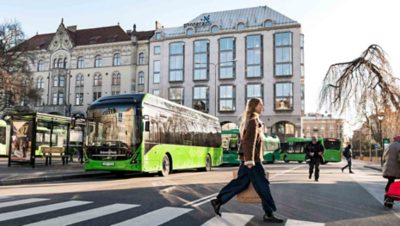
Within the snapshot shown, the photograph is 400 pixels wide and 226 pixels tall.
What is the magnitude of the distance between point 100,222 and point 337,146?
141ft

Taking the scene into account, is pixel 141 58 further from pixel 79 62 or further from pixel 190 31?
pixel 79 62

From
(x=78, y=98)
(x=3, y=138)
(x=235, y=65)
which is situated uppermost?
(x=235, y=65)

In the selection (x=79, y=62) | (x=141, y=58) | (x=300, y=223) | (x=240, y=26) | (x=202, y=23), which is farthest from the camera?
(x=79, y=62)

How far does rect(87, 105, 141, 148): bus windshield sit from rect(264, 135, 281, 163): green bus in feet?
89.0

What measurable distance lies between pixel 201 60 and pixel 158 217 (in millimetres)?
65979

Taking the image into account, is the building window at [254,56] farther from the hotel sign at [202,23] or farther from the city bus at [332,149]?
the city bus at [332,149]

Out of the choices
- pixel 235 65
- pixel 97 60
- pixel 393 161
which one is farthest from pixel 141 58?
pixel 393 161

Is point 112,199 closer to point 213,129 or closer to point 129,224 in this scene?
point 129,224

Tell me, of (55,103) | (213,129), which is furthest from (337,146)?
(55,103)

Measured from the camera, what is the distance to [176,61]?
2908 inches

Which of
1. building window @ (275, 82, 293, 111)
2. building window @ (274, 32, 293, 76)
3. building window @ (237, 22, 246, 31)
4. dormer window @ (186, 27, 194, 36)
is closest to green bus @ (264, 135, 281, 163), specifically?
building window @ (275, 82, 293, 111)

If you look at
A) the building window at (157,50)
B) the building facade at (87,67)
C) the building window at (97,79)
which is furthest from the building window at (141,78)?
the building window at (97,79)

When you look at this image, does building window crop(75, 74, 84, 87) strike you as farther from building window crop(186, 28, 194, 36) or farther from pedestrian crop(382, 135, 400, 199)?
pedestrian crop(382, 135, 400, 199)

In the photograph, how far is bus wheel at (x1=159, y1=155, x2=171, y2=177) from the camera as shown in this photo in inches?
680
